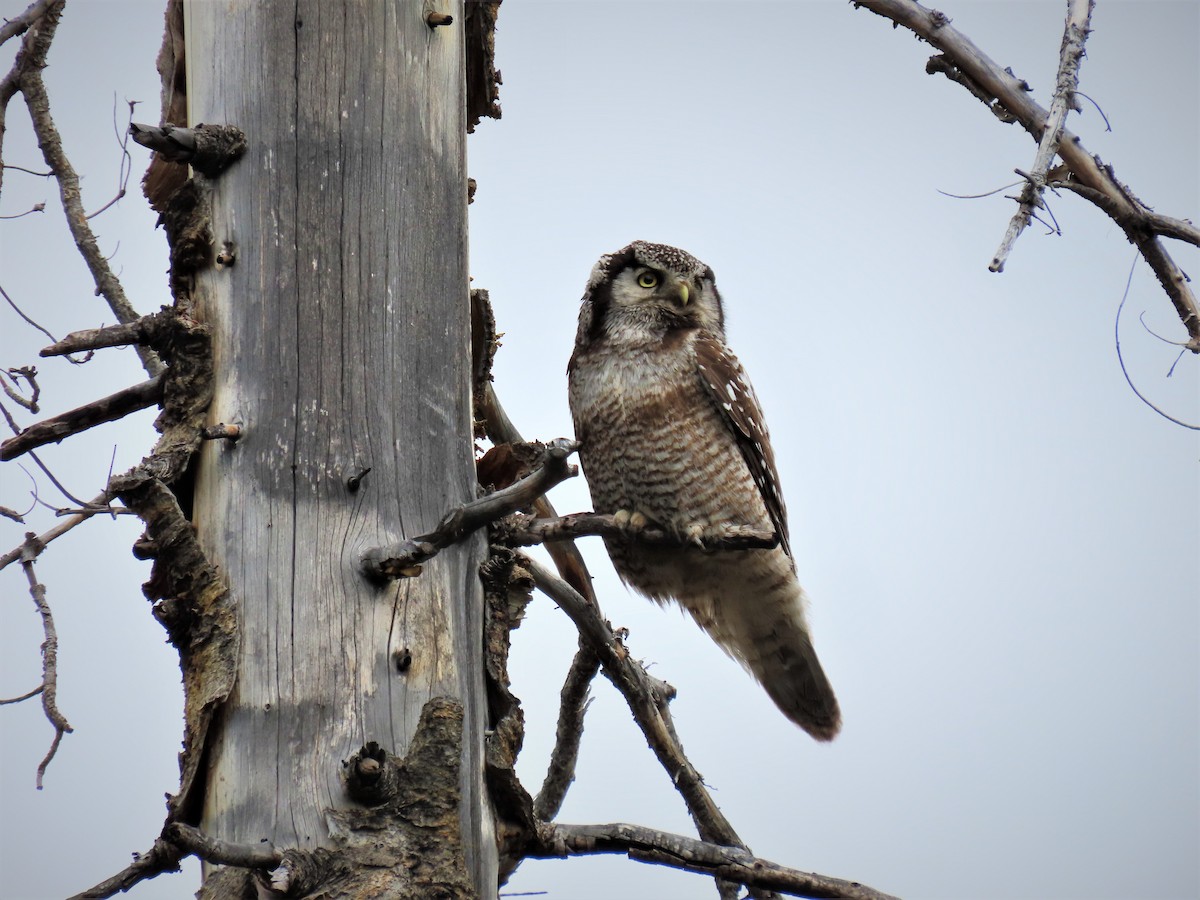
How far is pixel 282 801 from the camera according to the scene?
2.27 metres

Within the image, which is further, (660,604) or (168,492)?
(660,604)

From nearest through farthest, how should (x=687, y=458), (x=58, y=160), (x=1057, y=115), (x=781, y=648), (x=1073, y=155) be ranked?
1. (x=1057, y=115)
2. (x=1073, y=155)
3. (x=58, y=160)
4. (x=687, y=458)
5. (x=781, y=648)

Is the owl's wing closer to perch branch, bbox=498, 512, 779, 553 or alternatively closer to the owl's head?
the owl's head

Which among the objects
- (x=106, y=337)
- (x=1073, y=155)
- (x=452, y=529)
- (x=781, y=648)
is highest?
(x=1073, y=155)

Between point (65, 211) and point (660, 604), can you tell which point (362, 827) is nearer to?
point (65, 211)

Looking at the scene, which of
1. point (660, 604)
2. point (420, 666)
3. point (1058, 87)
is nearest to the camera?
point (420, 666)

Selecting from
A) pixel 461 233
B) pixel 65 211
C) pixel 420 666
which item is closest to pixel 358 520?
pixel 420 666

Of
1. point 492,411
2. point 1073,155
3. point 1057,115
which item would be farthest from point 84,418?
point 1073,155

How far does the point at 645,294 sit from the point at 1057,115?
2.23 meters

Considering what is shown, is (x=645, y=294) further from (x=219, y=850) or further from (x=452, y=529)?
(x=219, y=850)

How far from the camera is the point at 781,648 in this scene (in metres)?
4.92

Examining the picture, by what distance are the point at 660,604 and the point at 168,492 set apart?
279 cm

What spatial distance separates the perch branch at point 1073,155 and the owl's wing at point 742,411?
5.14 ft

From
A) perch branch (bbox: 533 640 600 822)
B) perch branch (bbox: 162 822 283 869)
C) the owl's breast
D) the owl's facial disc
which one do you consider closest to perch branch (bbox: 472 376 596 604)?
perch branch (bbox: 533 640 600 822)
